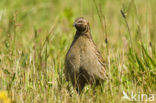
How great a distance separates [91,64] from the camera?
16.5ft

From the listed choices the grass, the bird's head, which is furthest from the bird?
the grass

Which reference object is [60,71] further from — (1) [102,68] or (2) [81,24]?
(2) [81,24]

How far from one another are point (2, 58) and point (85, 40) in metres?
1.35

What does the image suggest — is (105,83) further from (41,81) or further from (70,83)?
(41,81)

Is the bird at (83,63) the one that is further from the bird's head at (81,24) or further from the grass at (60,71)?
the grass at (60,71)

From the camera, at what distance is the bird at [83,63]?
4988 millimetres

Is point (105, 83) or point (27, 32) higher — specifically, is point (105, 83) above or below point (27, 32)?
below

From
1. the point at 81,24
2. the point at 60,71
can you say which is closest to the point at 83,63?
the point at 81,24

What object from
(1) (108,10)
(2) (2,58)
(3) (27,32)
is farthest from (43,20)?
(2) (2,58)

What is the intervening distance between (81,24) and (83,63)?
0.56m

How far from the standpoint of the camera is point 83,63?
4.99 meters

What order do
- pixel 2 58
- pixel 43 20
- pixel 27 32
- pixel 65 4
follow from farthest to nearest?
pixel 65 4 < pixel 43 20 < pixel 27 32 < pixel 2 58

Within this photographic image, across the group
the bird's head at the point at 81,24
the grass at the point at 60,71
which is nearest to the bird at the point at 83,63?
the bird's head at the point at 81,24

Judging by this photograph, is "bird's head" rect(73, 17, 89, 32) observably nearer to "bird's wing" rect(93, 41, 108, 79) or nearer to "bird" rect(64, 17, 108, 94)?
"bird" rect(64, 17, 108, 94)
